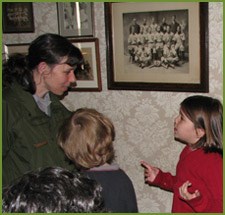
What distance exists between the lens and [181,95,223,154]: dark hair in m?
1.83

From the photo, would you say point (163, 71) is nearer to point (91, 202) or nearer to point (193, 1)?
point (193, 1)

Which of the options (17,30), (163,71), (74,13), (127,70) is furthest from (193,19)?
(17,30)

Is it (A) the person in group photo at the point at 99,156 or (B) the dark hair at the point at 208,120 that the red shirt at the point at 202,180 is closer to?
(B) the dark hair at the point at 208,120

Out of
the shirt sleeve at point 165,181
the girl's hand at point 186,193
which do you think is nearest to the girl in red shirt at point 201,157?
the girl's hand at point 186,193

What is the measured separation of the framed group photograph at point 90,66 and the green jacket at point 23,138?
0.51 m

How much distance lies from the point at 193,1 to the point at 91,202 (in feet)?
4.49

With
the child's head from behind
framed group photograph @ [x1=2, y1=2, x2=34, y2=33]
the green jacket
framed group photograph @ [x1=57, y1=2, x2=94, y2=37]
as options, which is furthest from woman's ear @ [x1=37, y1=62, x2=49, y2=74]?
framed group photograph @ [x1=2, y1=2, x2=34, y2=33]

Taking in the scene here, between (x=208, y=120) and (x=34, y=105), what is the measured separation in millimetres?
852

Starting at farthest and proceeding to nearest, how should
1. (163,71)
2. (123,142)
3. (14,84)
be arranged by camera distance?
1. (123,142)
2. (163,71)
3. (14,84)

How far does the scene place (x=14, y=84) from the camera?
2.05m

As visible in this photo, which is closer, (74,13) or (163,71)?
(163,71)

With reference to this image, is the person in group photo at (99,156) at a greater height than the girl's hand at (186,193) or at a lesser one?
greater

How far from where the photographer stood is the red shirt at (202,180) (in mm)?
1803

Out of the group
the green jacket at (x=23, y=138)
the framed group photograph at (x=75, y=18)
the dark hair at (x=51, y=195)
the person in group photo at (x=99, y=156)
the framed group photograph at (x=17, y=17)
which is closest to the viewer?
the dark hair at (x=51, y=195)
